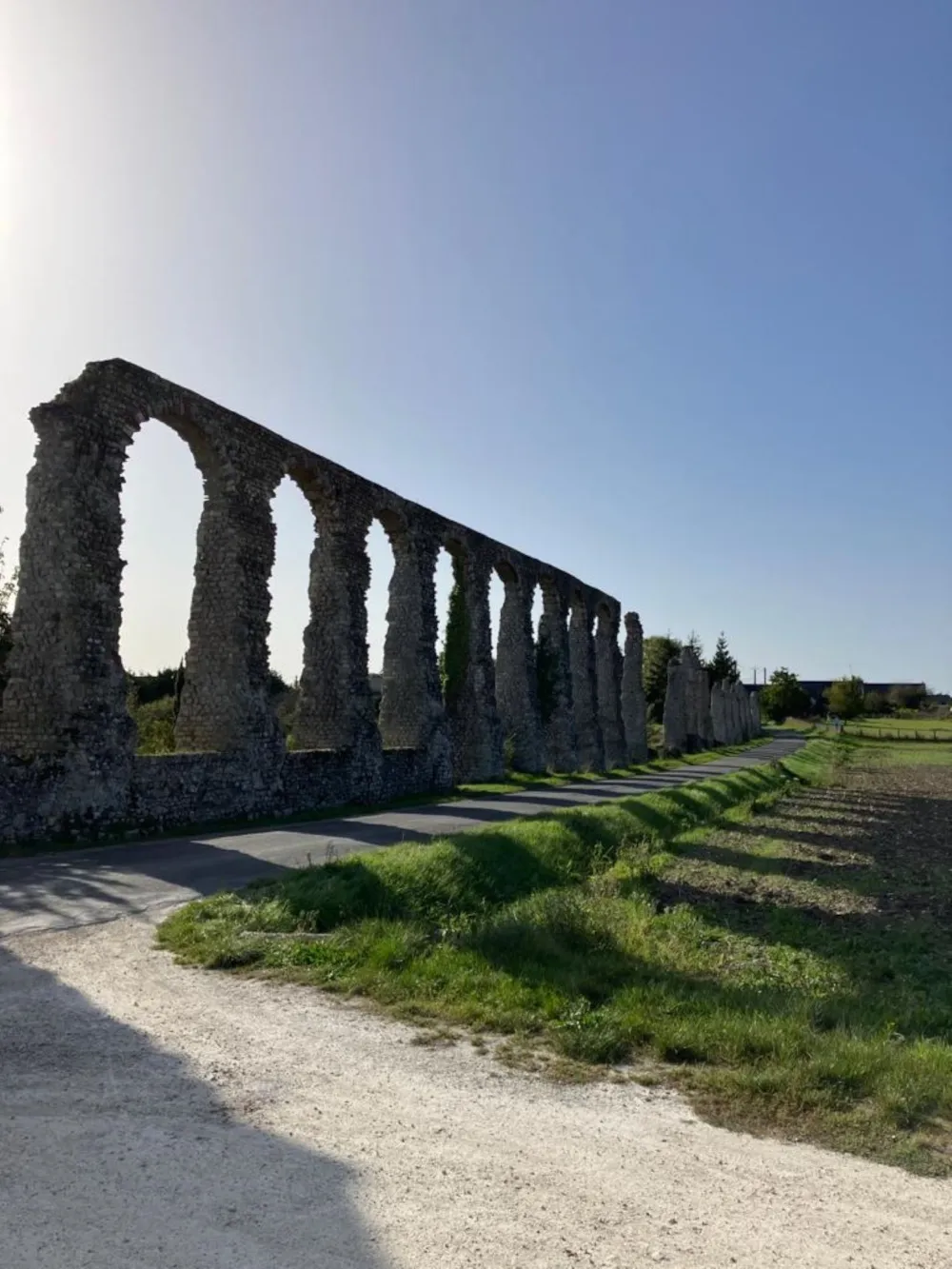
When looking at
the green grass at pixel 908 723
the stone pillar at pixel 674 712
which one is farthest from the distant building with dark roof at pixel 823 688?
the stone pillar at pixel 674 712

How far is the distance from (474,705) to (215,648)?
12.4 meters

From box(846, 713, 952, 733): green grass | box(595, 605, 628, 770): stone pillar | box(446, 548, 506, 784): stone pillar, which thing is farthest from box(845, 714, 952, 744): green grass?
box(446, 548, 506, 784): stone pillar

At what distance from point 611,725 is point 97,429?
31.9 metres

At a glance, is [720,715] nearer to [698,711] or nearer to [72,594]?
[698,711]

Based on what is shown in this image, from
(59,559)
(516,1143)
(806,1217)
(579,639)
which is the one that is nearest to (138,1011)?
(516,1143)

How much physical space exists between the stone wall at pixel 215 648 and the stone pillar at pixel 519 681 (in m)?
4.48

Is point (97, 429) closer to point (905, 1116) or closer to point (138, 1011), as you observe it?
point (138, 1011)

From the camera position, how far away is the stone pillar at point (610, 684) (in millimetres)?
43000

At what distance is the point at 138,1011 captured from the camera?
17.7ft

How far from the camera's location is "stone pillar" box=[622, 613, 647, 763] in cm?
4712

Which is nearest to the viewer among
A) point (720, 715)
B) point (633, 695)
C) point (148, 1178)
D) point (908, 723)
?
point (148, 1178)

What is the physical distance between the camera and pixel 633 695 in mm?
48469

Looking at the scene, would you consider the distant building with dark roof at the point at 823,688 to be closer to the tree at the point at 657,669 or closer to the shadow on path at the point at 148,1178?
the tree at the point at 657,669

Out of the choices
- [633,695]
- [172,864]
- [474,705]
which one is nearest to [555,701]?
[474,705]
